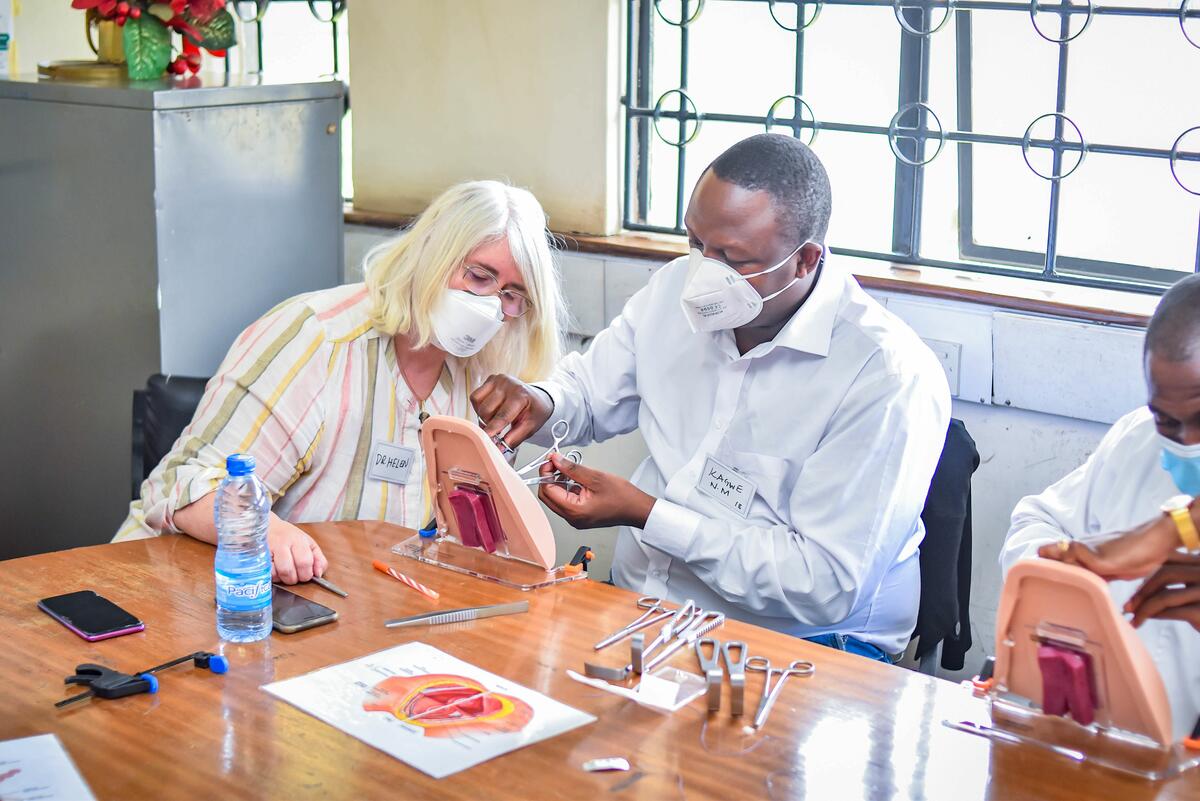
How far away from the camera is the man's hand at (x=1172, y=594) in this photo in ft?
5.32

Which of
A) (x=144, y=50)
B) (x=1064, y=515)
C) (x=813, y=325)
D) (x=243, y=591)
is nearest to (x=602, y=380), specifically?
(x=813, y=325)

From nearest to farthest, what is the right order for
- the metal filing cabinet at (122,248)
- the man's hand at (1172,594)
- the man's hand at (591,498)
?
the man's hand at (1172,594), the man's hand at (591,498), the metal filing cabinet at (122,248)

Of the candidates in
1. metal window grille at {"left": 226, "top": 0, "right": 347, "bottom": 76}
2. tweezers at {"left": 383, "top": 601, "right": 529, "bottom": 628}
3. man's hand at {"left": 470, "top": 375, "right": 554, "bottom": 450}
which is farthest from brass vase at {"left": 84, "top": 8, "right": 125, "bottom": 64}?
tweezers at {"left": 383, "top": 601, "right": 529, "bottom": 628}

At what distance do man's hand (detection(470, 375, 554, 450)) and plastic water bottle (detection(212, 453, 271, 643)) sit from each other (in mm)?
662

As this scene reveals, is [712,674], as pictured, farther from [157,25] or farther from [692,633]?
[157,25]

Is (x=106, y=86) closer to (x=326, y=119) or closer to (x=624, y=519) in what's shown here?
(x=326, y=119)

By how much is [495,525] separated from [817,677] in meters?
0.66

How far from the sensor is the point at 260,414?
2504 millimetres

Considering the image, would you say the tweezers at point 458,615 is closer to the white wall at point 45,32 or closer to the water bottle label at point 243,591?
the water bottle label at point 243,591

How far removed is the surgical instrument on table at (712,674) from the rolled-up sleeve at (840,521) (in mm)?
510

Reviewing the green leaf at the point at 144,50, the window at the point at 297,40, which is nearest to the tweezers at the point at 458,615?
the green leaf at the point at 144,50

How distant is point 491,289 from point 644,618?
87 cm

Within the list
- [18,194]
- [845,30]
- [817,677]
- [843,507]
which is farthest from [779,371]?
[18,194]

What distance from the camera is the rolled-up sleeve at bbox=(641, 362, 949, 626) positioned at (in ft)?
7.68
